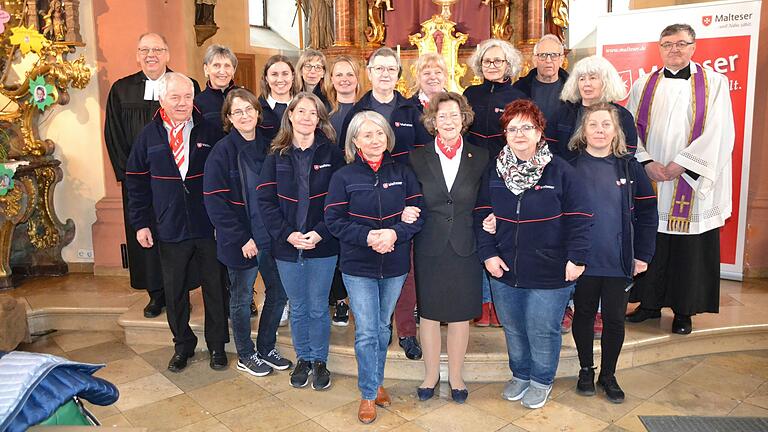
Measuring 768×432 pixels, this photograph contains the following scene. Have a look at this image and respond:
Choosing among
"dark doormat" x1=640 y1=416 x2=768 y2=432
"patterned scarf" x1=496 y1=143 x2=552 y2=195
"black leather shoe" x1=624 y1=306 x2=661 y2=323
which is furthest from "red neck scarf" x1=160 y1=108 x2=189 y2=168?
"black leather shoe" x1=624 y1=306 x2=661 y2=323

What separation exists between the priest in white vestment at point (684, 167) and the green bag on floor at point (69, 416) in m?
3.07

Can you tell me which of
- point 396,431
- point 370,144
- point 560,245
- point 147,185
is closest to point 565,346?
point 560,245

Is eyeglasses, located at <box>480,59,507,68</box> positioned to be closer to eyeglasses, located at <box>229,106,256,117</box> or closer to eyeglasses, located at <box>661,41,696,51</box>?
eyeglasses, located at <box>661,41,696,51</box>

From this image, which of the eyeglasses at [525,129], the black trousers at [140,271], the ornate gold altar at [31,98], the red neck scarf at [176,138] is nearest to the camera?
the eyeglasses at [525,129]

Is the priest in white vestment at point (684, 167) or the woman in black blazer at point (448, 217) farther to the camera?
the priest in white vestment at point (684, 167)

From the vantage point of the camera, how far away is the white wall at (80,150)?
16.9 feet

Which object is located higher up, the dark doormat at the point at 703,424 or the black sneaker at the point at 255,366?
the black sneaker at the point at 255,366

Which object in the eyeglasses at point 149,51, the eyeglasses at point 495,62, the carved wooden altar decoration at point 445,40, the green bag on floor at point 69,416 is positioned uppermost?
the carved wooden altar decoration at point 445,40

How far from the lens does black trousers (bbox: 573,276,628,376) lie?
309cm

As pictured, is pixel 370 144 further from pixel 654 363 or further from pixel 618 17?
pixel 618 17

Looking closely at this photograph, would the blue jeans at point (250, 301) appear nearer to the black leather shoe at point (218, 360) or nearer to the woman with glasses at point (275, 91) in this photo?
the black leather shoe at point (218, 360)

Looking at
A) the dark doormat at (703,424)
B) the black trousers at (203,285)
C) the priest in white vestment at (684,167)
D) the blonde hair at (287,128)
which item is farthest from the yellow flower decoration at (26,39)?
the dark doormat at (703,424)

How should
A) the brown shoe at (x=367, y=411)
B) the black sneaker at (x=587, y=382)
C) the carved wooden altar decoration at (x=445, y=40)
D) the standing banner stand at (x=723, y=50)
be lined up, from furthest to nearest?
1. the carved wooden altar decoration at (x=445, y=40)
2. the standing banner stand at (x=723, y=50)
3. the black sneaker at (x=587, y=382)
4. the brown shoe at (x=367, y=411)

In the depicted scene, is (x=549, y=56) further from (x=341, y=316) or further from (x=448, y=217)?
(x=341, y=316)
